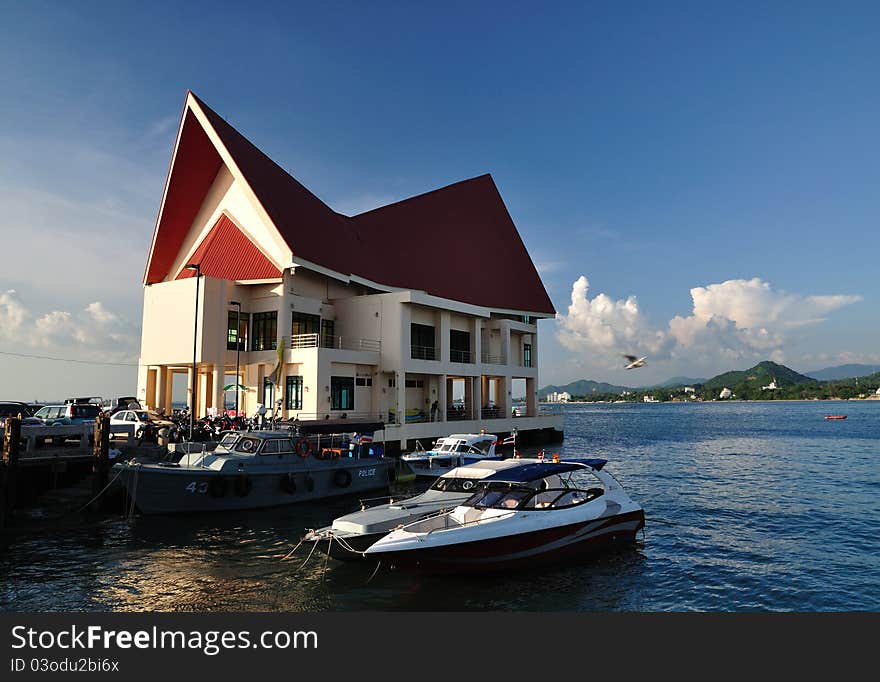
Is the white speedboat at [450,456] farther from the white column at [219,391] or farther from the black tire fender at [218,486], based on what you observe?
the white column at [219,391]

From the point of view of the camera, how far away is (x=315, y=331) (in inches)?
1663

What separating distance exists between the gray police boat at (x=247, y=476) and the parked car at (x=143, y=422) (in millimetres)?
8479

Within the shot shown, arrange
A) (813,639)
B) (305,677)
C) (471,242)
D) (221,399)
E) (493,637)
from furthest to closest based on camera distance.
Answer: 1. (471,242)
2. (221,399)
3. (493,637)
4. (813,639)
5. (305,677)

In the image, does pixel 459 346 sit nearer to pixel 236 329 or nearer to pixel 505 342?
pixel 505 342

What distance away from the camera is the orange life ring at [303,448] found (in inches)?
966

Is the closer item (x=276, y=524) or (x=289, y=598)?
(x=289, y=598)

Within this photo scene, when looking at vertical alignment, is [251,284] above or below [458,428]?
above

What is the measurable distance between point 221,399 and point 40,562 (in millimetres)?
23107

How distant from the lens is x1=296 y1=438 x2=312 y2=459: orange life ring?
966 inches

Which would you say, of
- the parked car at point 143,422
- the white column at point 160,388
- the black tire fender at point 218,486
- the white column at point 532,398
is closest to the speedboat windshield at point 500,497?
the black tire fender at point 218,486

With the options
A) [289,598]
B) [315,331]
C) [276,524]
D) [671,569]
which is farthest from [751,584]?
[315,331]

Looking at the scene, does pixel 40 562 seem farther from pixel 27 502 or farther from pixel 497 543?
pixel 497 543

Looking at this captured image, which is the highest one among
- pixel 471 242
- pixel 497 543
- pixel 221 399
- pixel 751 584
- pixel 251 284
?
pixel 471 242

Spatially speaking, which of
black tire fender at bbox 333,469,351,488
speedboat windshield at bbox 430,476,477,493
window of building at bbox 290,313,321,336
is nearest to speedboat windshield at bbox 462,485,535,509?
speedboat windshield at bbox 430,476,477,493
